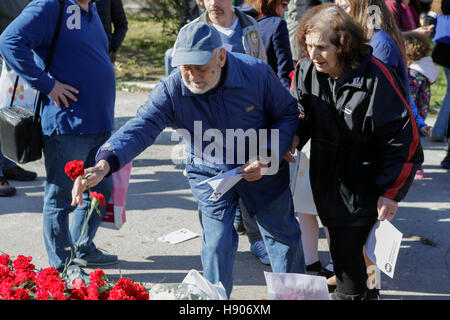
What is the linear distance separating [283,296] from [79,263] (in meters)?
2.26

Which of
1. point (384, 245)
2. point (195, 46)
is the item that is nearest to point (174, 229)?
point (384, 245)

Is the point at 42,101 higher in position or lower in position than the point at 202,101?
lower

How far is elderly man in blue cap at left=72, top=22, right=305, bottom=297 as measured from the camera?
2.92m

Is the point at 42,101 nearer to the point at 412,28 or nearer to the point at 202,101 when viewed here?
the point at 202,101

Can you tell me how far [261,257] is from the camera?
4449 millimetres

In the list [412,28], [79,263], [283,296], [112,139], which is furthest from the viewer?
[412,28]

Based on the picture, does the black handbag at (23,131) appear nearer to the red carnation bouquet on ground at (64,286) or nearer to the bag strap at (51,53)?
the bag strap at (51,53)

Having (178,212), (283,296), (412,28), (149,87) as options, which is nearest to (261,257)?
(178,212)

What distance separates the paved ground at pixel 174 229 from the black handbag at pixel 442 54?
1136 millimetres

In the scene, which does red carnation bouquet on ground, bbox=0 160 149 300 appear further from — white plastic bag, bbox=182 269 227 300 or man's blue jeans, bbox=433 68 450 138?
man's blue jeans, bbox=433 68 450 138

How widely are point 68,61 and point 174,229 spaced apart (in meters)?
1.74

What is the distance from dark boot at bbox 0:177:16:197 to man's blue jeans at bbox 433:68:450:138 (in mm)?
4506

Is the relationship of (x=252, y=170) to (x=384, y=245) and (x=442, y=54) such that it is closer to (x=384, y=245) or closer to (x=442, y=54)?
(x=384, y=245)

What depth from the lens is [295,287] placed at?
2.37 m
